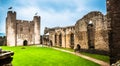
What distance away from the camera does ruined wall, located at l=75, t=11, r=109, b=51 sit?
35312mm

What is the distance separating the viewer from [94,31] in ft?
124

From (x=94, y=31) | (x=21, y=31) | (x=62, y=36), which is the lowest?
(x=62, y=36)

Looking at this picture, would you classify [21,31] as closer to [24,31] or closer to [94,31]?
[24,31]

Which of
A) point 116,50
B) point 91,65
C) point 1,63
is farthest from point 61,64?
point 1,63

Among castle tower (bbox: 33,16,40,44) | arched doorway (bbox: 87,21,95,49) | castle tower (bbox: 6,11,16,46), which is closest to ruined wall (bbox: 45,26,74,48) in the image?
castle tower (bbox: 33,16,40,44)

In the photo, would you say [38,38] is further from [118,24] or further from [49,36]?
[118,24]

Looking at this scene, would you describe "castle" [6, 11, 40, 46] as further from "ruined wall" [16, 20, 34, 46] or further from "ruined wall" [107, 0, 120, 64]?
"ruined wall" [107, 0, 120, 64]

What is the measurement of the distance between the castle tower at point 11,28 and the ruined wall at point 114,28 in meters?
39.4

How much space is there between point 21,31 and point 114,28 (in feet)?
134

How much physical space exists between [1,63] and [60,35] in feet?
145

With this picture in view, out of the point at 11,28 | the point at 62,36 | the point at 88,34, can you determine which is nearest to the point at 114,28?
the point at 88,34

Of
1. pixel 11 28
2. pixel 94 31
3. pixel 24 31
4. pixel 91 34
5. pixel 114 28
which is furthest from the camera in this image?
pixel 24 31

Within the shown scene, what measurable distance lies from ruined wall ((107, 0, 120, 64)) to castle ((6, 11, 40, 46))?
3947cm

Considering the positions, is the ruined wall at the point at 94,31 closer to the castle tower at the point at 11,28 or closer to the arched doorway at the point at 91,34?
the arched doorway at the point at 91,34
